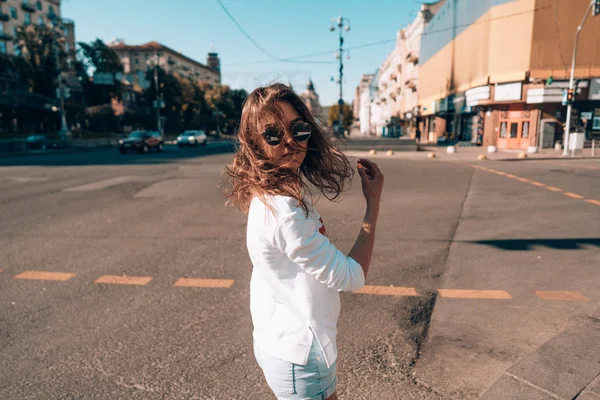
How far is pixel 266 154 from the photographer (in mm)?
1467

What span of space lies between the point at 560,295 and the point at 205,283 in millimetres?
3499

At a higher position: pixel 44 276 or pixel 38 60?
pixel 38 60

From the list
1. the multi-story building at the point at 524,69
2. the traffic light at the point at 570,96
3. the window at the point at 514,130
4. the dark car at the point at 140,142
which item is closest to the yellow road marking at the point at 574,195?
the traffic light at the point at 570,96

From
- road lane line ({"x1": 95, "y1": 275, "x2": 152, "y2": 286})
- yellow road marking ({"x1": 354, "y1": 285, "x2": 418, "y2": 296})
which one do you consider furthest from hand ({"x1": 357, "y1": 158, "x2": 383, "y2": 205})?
road lane line ({"x1": 95, "y1": 275, "x2": 152, "y2": 286})

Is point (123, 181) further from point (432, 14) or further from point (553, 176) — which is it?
point (432, 14)

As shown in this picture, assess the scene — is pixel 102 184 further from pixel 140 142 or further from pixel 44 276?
pixel 140 142

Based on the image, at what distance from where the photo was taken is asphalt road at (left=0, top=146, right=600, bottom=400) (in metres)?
2.78

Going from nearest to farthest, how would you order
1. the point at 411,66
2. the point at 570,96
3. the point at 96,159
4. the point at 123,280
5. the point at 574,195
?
1. the point at 123,280
2. the point at 574,195
3. the point at 96,159
4. the point at 570,96
5. the point at 411,66

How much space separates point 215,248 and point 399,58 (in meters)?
68.6

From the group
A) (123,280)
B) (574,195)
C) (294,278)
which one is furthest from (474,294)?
(574,195)

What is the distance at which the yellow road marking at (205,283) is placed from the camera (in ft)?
14.6

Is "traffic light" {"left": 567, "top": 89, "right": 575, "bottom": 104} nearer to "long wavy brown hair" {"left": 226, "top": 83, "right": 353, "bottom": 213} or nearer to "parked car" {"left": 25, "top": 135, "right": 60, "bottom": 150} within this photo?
"long wavy brown hair" {"left": 226, "top": 83, "right": 353, "bottom": 213}

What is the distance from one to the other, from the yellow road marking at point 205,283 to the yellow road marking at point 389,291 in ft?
4.51

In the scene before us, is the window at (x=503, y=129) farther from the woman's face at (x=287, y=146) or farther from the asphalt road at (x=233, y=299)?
the woman's face at (x=287, y=146)
